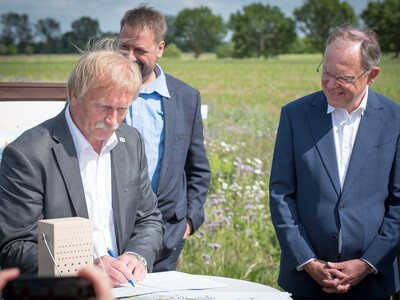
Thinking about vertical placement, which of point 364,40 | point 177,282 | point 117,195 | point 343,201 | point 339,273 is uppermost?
point 364,40

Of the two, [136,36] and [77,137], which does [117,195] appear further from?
[136,36]

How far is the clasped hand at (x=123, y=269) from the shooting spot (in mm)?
1867

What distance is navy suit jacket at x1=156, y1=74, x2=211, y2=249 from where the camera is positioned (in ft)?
9.92

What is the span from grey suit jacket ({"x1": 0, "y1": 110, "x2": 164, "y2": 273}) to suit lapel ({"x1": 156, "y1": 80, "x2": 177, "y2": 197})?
0.68m

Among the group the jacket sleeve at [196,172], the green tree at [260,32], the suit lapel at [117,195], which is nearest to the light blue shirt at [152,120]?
the jacket sleeve at [196,172]

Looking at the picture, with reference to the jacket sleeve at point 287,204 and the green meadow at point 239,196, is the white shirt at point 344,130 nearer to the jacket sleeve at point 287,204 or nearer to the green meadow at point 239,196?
the jacket sleeve at point 287,204

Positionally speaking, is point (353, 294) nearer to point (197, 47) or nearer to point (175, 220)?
point (175, 220)

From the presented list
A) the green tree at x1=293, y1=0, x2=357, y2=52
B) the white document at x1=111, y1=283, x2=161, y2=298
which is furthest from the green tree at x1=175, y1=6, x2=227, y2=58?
the white document at x1=111, y1=283, x2=161, y2=298

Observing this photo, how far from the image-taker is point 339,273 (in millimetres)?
2473

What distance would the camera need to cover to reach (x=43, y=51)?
2517 centimetres

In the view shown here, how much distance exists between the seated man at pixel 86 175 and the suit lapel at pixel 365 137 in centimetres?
105

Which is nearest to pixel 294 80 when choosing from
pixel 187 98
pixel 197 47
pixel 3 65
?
pixel 3 65

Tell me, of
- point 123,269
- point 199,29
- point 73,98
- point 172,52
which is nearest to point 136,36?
point 73,98

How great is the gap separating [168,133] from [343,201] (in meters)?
1.08
